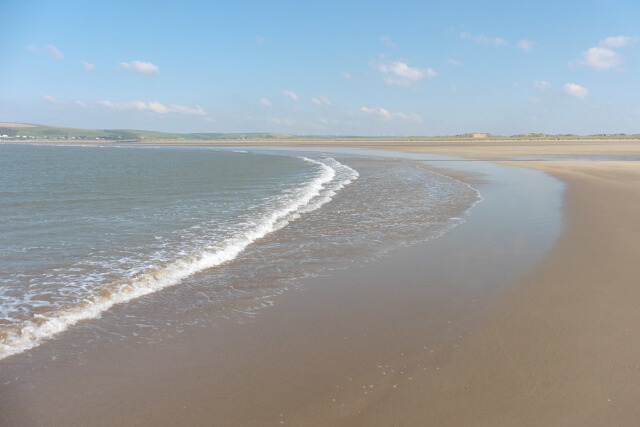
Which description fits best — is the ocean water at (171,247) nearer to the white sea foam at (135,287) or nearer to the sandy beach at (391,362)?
the white sea foam at (135,287)

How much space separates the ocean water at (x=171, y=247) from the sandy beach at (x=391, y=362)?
0.65 m

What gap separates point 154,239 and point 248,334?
5.79 meters

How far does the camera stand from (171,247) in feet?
31.0

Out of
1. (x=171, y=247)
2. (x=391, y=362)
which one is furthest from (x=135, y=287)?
(x=391, y=362)

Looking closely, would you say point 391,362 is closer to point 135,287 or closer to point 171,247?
point 135,287

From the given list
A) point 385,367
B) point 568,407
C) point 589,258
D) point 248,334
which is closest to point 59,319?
point 248,334

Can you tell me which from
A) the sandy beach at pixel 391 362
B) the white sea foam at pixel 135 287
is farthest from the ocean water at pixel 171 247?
the sandy beach at pixel 391 362

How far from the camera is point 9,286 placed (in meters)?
7.08

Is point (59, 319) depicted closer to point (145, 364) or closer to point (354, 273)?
point (145, 364)

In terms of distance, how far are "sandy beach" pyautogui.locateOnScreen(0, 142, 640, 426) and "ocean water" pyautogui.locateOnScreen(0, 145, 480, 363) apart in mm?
646

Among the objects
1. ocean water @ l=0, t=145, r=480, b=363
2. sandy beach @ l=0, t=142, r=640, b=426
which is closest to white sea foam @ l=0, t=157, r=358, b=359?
ocean water @ l=0, t=145, r=480, b=363

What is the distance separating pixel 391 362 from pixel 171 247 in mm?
6363

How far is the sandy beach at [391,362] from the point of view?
12.5 ft

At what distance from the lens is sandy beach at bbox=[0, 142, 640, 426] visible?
380 centimetres
